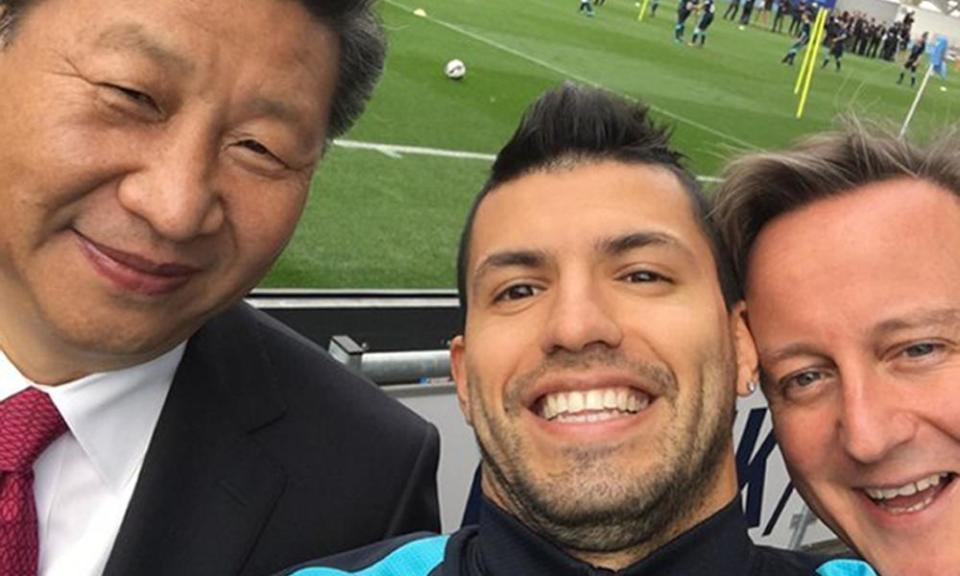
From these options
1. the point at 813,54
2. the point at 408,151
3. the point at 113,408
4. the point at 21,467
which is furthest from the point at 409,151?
the point at 813,54

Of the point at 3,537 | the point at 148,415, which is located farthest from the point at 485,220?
the point at 3,537

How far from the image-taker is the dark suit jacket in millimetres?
1598

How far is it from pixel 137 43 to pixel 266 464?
2.55 feet

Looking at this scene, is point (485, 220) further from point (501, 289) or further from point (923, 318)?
point (923, 318)

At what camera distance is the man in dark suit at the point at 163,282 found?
1.31 metres

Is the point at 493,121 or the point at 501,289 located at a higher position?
the point at 501,289

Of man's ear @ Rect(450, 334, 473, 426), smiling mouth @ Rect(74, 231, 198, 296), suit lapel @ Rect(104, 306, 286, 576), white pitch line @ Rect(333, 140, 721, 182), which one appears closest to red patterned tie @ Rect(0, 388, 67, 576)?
suit lapel @ Rect(104, 306, 286, 576)

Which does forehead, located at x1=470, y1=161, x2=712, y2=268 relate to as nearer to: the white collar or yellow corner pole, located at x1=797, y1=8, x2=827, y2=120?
the white collar

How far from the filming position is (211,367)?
5.76 ft

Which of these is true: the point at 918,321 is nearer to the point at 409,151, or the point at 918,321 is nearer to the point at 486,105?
the point at 409,151

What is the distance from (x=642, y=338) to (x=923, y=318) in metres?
0.51

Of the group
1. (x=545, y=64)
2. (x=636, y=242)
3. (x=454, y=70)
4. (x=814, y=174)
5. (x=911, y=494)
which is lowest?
(x=545, y=64)

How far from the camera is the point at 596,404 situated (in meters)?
1.71

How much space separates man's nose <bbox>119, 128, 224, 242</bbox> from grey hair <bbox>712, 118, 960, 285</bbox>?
113 centimetres
